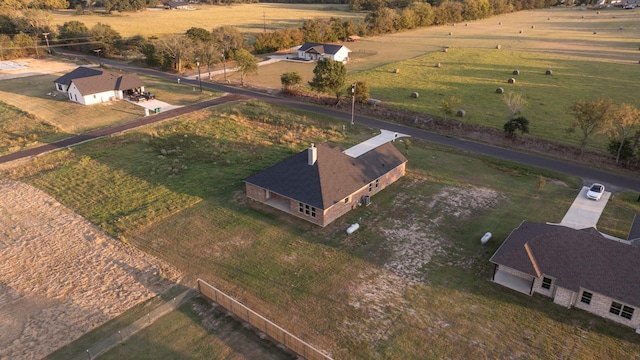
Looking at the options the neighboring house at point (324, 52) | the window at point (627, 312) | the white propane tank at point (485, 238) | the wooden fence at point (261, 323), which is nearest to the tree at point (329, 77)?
the neighboring house at point (324, 52)

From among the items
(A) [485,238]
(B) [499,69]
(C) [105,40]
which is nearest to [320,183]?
(A) [485,238]

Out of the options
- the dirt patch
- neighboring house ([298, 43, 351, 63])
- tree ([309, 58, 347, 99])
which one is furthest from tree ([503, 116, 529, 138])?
neighboring house ([298, 43, 351, 63])

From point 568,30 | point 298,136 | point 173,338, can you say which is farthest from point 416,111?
point 568,30

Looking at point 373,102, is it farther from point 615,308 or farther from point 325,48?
point 615,308

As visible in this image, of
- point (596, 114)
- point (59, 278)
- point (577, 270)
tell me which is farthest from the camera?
point (596, 114)

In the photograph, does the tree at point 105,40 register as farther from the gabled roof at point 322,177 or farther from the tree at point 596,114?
the tree at point 596,114

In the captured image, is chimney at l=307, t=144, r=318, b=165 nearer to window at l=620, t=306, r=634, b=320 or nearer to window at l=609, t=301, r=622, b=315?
window at l=609, t=301, r=622, b=315
